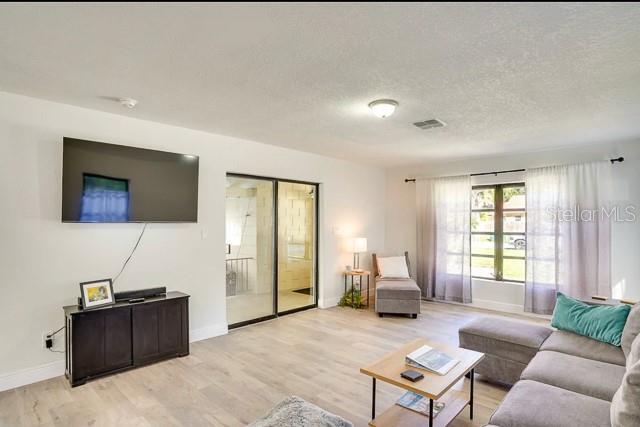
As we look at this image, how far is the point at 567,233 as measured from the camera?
4777 millimetres

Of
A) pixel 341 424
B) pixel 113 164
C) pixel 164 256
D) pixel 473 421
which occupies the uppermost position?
pixel 113 164

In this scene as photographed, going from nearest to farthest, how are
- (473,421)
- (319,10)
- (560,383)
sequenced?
(319,10) → (560,383) → (473,421)

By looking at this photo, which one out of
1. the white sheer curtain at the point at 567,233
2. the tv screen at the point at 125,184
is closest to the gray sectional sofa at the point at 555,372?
the white sheer curtain at the point at 567,233

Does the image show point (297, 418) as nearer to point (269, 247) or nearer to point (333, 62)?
point (333, 62)

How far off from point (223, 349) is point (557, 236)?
4.86 meters

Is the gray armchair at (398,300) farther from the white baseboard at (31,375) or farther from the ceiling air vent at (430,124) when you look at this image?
the white baseboard at (31,375)

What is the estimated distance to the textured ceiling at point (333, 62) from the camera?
174 cm

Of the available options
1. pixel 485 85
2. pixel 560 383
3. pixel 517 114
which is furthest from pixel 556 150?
pixel 560 383

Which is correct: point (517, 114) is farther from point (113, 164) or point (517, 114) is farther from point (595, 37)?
point (113, 164)

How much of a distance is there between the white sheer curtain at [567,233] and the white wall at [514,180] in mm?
131

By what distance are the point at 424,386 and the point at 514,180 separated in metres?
4.43

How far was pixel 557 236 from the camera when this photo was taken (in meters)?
4.86

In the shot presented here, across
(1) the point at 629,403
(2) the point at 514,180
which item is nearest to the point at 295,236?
(2) the point at 514,180

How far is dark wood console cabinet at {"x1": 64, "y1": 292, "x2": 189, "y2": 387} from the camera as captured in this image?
2908 mm
